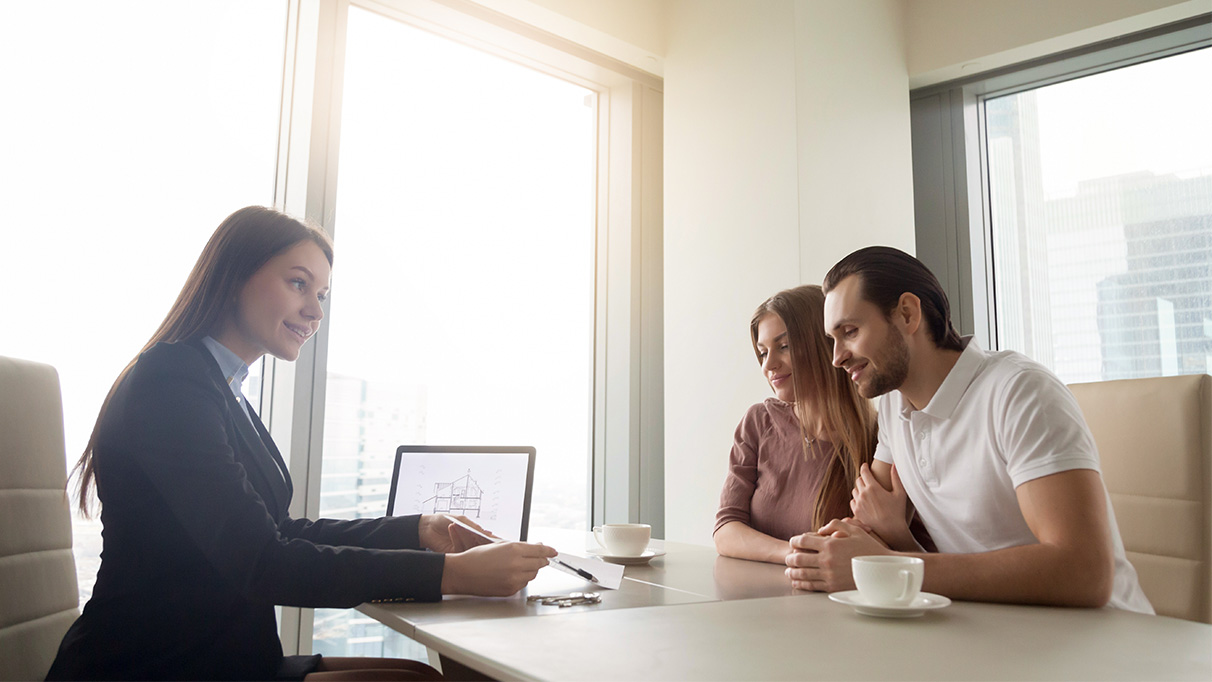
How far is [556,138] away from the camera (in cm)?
330

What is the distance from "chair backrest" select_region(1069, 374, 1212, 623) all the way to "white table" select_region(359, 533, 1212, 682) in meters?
0.46

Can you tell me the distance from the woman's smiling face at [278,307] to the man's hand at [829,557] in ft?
3.23

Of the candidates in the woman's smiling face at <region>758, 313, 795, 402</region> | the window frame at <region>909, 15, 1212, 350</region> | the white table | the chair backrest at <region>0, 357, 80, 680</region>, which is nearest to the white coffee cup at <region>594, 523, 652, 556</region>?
the white table

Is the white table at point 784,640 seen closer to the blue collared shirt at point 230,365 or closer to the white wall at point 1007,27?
the blue collared shirt at point 230,365

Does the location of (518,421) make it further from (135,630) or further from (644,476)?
(135,630)

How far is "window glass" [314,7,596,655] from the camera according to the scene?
2523 mm

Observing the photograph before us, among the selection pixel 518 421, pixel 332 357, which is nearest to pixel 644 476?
pixel 518 421

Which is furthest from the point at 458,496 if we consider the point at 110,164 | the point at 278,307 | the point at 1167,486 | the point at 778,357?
the point at 1167,486

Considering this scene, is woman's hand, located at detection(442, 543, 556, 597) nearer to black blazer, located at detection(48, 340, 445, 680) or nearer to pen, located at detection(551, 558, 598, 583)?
black blazer, located at detection(48, 340, 445, 680)

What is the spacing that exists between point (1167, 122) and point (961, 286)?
0.89 m

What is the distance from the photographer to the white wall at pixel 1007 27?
8.84 ft

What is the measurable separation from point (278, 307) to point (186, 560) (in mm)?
480

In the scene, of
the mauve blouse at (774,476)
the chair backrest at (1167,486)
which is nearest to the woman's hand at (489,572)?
the mauve blouse at (774,476)

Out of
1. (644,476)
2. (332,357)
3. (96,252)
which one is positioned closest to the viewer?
(96,252)
